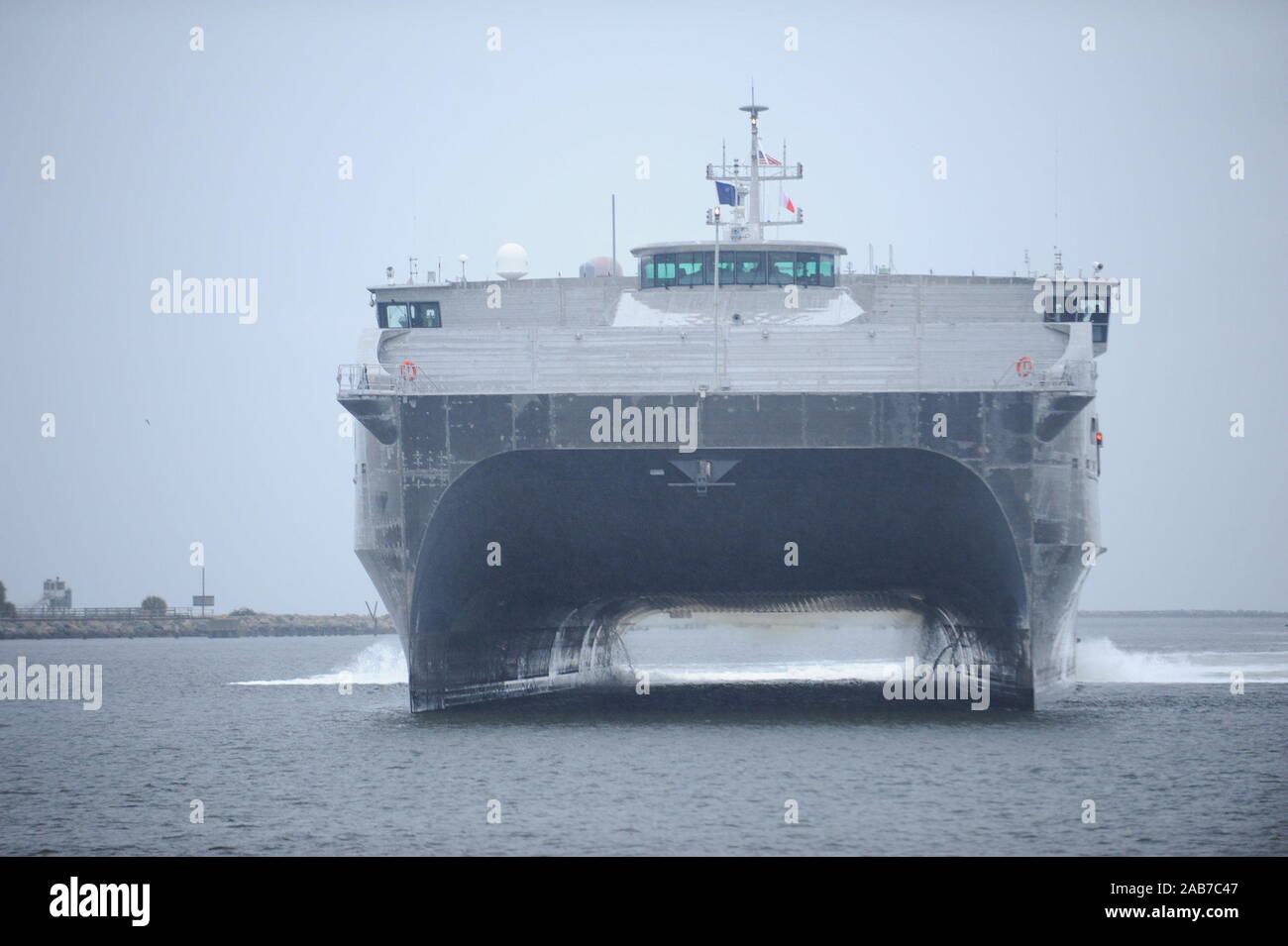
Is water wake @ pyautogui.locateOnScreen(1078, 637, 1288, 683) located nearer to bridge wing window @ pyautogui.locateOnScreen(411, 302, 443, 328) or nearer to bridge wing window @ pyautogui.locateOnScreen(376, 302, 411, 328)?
bridge wing window @ pyautogui.locateOnScreen(411, 302, 443, 328)

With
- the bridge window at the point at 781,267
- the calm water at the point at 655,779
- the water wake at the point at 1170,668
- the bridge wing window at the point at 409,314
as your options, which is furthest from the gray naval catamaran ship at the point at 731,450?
the water wake at the point at 1170,668

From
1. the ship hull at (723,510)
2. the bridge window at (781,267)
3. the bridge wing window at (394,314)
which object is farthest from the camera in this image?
the bridge wing window at (394,314)

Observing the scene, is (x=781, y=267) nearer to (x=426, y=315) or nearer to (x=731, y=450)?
(x=426, y=315)

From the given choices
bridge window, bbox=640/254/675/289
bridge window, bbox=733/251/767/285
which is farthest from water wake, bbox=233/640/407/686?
bridge window, bbox=733/251/767/285

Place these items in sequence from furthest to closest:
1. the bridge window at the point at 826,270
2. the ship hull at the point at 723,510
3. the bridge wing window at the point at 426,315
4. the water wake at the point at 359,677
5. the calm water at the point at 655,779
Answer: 1. the water wake at the point at 359,677
2. the bridge wing window at the point at 426,315
3. the bridge window at the point at 826,270
4. the ship hull at the point at 723,510
5. the calm water at the point at 655,779

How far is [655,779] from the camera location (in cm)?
3475

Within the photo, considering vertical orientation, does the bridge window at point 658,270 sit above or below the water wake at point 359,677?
above

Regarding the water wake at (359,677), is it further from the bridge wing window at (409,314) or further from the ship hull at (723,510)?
the ship hull at (723,510)

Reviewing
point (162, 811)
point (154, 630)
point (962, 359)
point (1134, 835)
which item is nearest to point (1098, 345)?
point (962, 359)

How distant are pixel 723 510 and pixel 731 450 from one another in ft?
14.4

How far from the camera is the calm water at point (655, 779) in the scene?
2850cm

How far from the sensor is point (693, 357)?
4106cm

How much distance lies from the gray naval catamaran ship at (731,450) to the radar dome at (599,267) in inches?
154

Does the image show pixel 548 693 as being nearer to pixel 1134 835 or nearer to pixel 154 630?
pixel 1134 835
